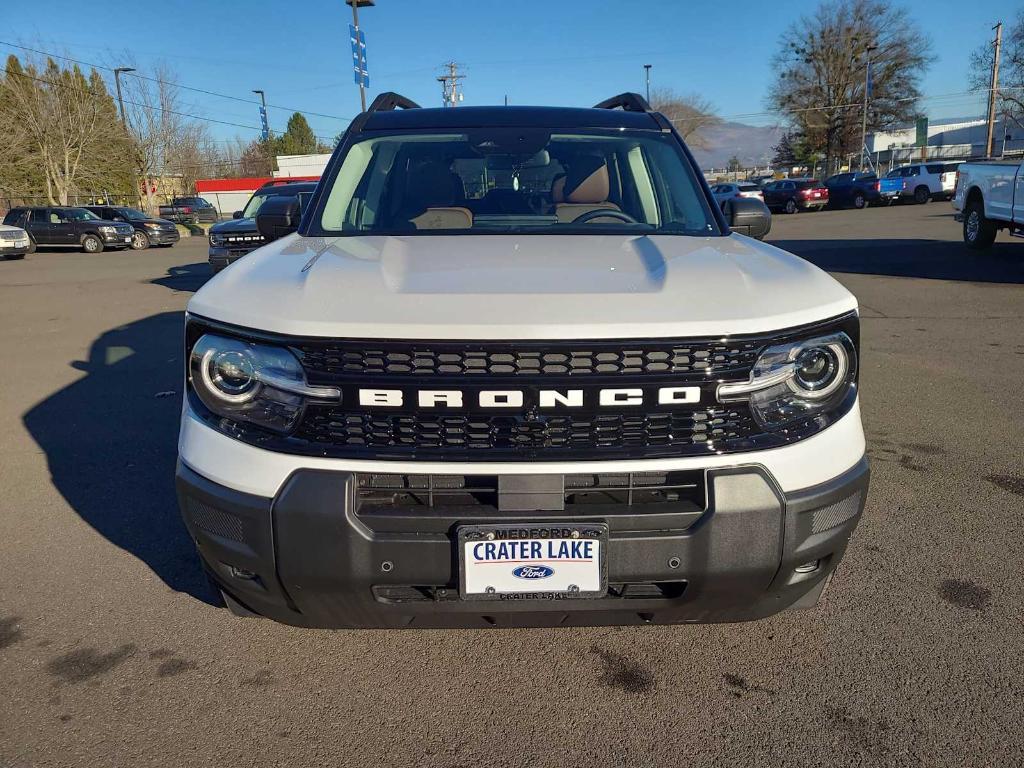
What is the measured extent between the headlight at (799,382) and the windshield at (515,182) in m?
1.16

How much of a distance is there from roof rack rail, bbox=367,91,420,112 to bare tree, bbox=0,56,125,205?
151 ft

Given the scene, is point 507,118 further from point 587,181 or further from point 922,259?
point 922,259

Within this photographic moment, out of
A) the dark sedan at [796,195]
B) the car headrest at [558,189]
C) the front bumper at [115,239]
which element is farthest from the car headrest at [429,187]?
the dark sedan at [796,195]

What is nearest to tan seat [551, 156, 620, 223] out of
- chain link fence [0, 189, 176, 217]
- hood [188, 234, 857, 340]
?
hood [188, 234, 857, 340]

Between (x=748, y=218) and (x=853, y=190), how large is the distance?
1354 inches

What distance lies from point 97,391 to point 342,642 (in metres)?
4.58

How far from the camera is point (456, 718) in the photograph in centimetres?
234

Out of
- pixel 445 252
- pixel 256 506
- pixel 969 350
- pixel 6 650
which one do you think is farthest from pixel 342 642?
pixel 969 350

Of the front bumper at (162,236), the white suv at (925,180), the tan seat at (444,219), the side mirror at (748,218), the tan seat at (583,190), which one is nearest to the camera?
the tan seat at (444,219)

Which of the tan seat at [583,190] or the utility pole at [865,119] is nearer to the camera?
the tan seat at [583,190]

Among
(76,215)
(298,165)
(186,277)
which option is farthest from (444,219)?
(298,165)

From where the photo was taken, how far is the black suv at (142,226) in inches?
1070

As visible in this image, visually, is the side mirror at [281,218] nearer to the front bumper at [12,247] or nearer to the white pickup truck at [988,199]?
the white pickup truck at [988,199]

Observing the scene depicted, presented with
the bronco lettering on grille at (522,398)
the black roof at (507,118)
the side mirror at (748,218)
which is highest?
the black roof at (507,118)
